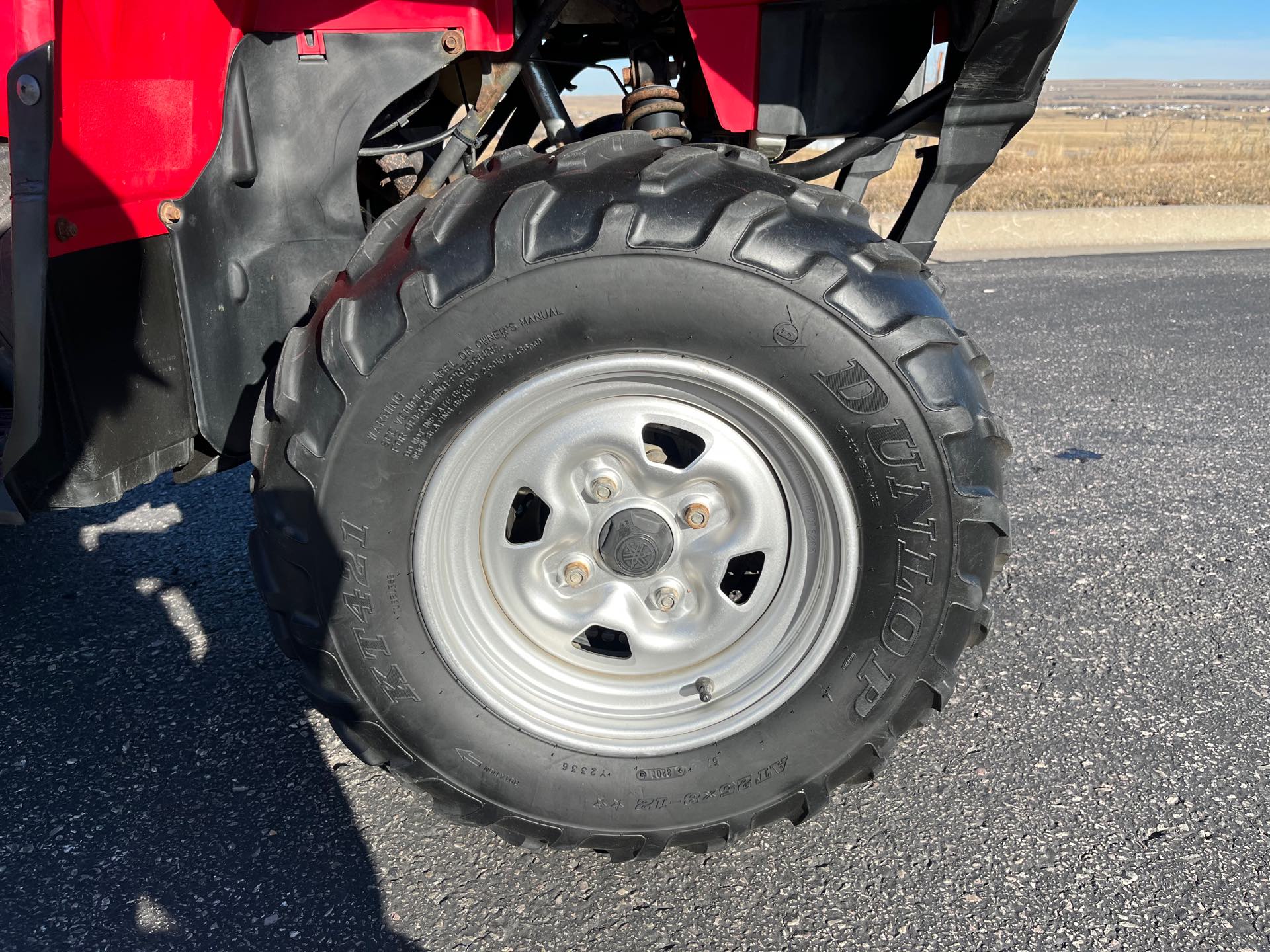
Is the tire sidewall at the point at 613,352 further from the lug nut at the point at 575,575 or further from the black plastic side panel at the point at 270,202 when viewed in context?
the black plastic side panel at the point at 270,202

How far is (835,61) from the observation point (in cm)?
226

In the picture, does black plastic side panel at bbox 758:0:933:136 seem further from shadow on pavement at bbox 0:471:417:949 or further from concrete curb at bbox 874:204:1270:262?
concrete curb at bbox 874:204:1270:262

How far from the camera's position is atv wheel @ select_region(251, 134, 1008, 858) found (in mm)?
1724

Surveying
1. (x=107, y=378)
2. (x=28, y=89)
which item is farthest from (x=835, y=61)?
(x=107, y=378)

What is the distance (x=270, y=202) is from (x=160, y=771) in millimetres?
1349

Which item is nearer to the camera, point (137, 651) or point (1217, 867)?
point (1217, 867)

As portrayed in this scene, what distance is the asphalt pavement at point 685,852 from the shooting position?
1.87 m

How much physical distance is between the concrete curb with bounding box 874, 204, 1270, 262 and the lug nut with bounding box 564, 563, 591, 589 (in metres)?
7.64

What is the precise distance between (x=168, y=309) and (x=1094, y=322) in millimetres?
5688

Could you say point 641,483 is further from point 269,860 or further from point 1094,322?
point 1094,322

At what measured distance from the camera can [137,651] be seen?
2807mm

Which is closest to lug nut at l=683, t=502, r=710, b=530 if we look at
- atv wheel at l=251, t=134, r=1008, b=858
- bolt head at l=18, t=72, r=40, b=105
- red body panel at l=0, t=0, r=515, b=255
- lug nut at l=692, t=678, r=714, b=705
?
atv wheel at l=251, t=134, r=1008, b=858

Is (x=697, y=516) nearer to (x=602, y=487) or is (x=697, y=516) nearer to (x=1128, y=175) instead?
(x=602, y=487)

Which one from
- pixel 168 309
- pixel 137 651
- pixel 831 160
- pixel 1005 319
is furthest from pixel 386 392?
pixel 1005 319
